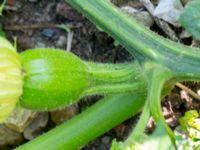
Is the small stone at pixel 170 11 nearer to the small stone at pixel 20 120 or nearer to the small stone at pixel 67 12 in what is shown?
the small stone at pixel 67 12

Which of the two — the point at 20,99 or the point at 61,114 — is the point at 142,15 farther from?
the point at 20,99

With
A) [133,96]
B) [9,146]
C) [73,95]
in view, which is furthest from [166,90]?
[9,146]

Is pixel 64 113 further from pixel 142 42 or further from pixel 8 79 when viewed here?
pixel 8 79

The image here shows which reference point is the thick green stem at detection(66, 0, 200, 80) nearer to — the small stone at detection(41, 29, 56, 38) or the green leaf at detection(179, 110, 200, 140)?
the green leaf at detection(179, 110, 200, 140)

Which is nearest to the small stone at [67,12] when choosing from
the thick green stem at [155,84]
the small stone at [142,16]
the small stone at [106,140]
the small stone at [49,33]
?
the small stone at [49,33]

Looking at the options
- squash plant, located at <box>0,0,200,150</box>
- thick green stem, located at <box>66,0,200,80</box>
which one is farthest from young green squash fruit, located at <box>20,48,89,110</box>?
thick green stem, located at <box>66,0,200,80</box>

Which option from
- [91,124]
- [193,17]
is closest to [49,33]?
[91,124]
